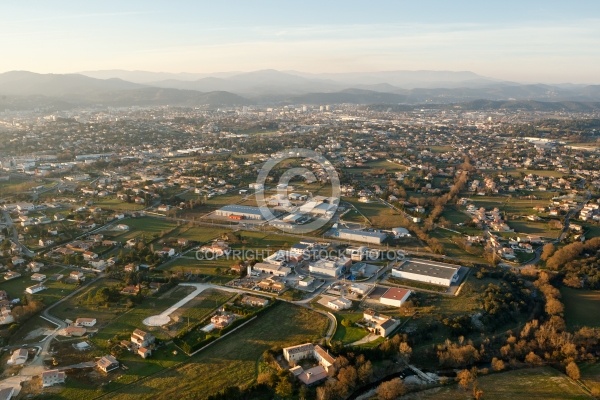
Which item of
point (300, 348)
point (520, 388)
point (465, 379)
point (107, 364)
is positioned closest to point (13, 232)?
point (107, 364)

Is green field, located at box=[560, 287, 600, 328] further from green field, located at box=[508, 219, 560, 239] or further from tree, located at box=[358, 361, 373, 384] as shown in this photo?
tree, located at box=[358, 361, 373, 384]

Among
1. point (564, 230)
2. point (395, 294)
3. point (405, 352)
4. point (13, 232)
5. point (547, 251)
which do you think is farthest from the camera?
point (564, 230)

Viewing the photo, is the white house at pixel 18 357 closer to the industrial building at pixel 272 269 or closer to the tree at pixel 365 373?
the industrial building at pixel 272 269

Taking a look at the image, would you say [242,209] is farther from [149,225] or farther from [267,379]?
[267,379]

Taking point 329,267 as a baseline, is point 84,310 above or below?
A: below

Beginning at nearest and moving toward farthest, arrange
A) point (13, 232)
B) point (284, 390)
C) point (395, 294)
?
1. point (284, 390)
2. point (395, 294)
3. point (13, 232)
